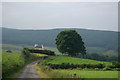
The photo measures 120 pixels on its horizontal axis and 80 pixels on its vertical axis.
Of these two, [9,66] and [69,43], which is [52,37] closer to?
[69,43]

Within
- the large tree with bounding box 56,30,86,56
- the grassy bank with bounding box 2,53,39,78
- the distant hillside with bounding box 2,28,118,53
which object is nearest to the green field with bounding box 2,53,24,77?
the grassy bank with bounding box 2,53,39,78

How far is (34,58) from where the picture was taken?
2527 inches

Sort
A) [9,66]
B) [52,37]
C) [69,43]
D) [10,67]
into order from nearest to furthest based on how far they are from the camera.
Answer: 1. [10,67]
2. [9,66]
3. [69,43]
4. [52,37]

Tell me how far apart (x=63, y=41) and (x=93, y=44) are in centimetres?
9408

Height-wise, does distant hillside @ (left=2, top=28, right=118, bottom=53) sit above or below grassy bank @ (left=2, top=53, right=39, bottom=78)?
above

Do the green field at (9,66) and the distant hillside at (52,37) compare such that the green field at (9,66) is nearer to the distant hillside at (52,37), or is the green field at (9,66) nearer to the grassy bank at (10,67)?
the grassy bank at (10,67)

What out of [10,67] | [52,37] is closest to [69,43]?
[10,67]

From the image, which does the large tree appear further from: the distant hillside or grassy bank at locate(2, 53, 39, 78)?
the distant hillside

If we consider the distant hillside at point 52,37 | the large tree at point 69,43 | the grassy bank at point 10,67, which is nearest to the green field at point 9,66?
the grassy bank at point 10,67

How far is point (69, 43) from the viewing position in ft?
245

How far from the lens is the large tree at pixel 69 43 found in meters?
74.4

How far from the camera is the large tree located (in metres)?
74.4

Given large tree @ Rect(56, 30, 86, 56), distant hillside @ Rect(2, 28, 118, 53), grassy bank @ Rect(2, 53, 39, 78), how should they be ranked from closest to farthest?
grassy bank @ Rect(2, 53, 39, 78), large tree @ Rect(56, 30, 86, 56), distant hillside @ Rect(2, 28, 118, 53)

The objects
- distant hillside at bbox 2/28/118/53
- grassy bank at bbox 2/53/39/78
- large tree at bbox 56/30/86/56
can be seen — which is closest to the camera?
grassy bank at bbox 2/53/39/78
